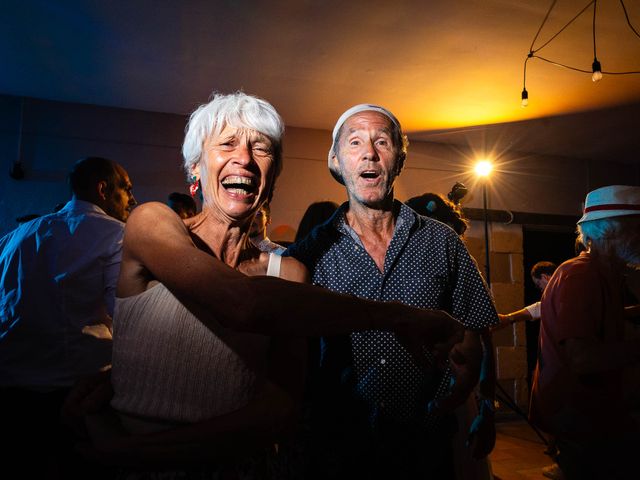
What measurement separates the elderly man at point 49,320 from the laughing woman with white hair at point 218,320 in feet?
4.84

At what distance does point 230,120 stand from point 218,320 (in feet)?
2.25

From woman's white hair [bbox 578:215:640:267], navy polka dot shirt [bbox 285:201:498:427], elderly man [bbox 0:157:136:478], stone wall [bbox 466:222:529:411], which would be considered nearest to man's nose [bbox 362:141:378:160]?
navy polka dot shirt [bbox 285:201:498:427]

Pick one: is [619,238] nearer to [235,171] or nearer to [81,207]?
[235,171]

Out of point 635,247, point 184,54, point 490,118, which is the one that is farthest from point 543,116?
point 184,54

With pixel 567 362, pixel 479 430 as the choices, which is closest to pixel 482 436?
pixel 479 430

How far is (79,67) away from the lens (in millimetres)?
4570

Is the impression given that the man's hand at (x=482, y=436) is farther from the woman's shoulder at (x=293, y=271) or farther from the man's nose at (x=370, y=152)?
the man's nose at (x=370, y=152)

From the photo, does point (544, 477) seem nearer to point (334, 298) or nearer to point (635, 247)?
point (635, 247)

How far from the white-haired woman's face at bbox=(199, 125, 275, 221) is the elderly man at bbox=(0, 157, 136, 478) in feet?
4.84

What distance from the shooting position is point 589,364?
5.91 ft

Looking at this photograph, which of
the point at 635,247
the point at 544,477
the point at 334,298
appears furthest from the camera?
the point at 544,477

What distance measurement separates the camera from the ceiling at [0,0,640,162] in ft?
12.0

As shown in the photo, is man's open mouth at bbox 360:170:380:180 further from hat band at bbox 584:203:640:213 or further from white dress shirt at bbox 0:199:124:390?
white dress shirt at bbox 0:199:124:390

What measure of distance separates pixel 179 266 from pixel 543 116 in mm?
6469
